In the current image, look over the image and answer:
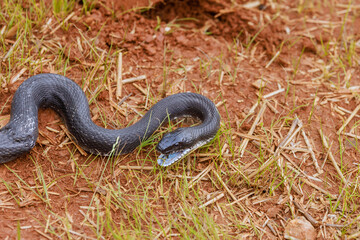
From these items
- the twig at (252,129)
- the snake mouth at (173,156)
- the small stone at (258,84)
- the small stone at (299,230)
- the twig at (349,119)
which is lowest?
the small stone at (299,230)

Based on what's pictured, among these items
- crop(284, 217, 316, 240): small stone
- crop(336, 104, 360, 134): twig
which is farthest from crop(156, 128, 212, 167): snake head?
crop(336, 104, 360, 134): twig

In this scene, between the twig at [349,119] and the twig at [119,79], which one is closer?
the twig at [349,119]

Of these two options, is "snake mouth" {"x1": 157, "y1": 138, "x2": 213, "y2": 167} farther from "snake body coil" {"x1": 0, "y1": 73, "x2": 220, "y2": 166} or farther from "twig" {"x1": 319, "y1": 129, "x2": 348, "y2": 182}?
"twig" {"x1": 319, "y1": 129, "x2": 348, "y2": 182}

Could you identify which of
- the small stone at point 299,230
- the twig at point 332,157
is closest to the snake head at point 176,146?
the small stone at point 299,230

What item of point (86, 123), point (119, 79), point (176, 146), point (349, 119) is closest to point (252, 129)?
point (176, 146)

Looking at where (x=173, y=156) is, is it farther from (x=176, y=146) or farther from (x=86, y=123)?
(x=86, y=123)

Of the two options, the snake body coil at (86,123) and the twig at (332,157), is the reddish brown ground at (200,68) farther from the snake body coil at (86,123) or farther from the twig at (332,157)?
the snake body coil at (86,123)
